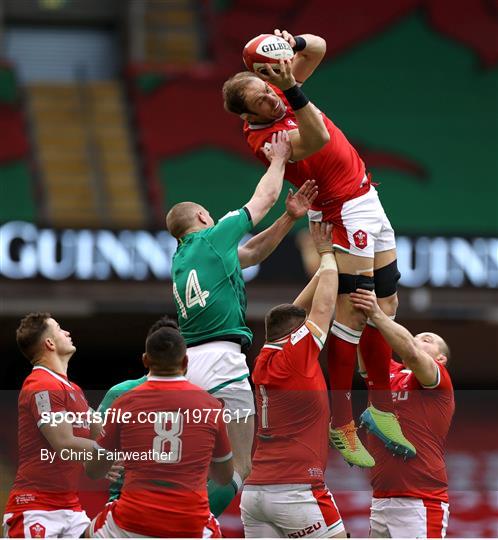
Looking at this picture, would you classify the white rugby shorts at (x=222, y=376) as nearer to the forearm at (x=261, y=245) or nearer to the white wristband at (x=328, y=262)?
the white wristband at (x=328, y=262)

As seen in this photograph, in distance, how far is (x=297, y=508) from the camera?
5996mm

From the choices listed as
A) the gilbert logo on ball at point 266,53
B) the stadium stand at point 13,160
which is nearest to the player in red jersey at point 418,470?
the gilbert logo on ball at point 266,53

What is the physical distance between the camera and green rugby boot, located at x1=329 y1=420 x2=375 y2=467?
239 inches

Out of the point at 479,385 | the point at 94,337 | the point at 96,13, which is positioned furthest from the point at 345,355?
the point at 96,13

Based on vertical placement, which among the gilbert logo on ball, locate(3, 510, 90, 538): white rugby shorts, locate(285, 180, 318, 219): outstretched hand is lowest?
locate(3, 510, 90, 538): white rugby shorts

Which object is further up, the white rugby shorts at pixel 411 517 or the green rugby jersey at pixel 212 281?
the green rugby jersey at pixel 212 281

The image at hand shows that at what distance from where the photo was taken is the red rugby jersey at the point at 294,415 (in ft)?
19.6

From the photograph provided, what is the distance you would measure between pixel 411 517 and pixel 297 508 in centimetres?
77

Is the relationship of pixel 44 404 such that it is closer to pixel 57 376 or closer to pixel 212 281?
pixel 57 376

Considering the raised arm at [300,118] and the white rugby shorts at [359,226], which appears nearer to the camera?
the raised arm at [300,118]

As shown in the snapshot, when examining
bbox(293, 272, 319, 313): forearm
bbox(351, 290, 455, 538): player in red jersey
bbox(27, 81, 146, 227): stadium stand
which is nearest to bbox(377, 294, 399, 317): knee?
bbox(351, 290, 455, 538): player in red jersey

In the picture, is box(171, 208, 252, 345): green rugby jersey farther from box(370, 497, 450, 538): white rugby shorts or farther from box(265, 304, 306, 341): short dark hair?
box(370, 497, 450, 538): white rugby shorts

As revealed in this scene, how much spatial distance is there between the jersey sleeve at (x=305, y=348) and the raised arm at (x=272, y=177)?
1.87ft

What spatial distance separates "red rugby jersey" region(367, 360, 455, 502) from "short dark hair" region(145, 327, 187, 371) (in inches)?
59.0
